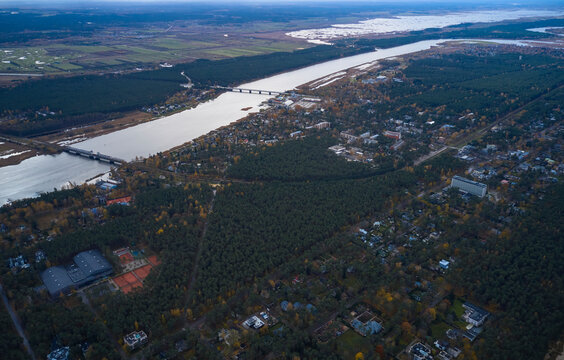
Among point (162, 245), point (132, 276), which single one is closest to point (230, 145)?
point (162, 245)

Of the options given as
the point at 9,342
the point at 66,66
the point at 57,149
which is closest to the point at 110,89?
the point at 57,149

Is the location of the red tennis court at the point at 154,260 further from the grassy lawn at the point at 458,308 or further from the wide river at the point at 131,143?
the grassy lawn at the point at 458,308

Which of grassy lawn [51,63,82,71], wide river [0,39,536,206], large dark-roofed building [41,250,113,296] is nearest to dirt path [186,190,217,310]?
large dark-roofed building [41,250,113,296]

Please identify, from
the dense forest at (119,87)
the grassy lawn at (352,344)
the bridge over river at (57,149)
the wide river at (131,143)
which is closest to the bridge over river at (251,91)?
the wide river at (131,143)

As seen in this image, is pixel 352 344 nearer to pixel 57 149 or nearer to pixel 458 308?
pixel 458 308

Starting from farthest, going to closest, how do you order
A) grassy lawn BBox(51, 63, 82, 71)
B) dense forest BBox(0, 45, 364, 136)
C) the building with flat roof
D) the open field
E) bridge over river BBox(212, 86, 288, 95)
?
1. the open field
2. grassy lawn BBox(51, 63, 82, 71)
3. bridge over river BBox(212, 86, 288, 95)
4. dense forest BBox(0, 45, 364, 136)
5. the building with flat roof

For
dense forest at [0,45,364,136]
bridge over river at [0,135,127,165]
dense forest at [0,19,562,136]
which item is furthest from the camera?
dense forest at [0,19,562,136]

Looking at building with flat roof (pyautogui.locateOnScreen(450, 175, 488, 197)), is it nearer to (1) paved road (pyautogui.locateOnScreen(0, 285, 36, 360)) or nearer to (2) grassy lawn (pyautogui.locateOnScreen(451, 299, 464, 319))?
(2) grassy lawn (pyautogui.locateOnScreen(451, 299, 464, 319))
